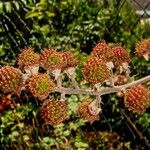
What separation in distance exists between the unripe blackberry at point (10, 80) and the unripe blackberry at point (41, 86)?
1.1 inches

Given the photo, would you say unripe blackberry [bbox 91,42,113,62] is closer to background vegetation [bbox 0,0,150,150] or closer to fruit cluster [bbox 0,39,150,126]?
fruit cluster [bbox 0,39,150,126]

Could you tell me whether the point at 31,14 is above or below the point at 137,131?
above

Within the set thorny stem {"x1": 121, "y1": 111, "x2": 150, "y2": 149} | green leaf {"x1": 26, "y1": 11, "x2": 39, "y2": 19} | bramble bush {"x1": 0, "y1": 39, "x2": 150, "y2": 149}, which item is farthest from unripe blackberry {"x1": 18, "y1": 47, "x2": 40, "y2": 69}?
green leaf {"x1": 26, "y1": 11, "x2": 39, "y2": 19}

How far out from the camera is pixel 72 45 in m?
3.13

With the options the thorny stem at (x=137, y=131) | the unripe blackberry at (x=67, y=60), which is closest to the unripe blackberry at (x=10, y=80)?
the unripe blackberry at (x=67, y=60)

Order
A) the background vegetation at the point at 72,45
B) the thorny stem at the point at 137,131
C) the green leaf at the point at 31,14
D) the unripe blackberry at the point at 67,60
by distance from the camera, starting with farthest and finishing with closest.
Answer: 1. the green leaf at the point at 31,14
2. the background vegetation at the point at 72,45
3. the thorny stem at the point at 137,131
4. the unripe blackberry at the point at 67,60

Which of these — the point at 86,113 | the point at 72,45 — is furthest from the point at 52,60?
the point at 72,45

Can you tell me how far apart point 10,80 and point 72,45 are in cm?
195

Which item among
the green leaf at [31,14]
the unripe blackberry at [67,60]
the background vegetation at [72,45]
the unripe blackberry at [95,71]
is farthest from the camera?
the green leaf at [31,14]

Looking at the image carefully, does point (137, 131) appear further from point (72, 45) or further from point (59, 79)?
point (59, 79)

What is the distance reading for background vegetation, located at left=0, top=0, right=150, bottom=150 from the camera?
274cm

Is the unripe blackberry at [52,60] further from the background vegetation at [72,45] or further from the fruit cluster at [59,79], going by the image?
the background vegetation at [72,45]

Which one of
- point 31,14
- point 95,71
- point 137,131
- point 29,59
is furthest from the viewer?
point 31,14

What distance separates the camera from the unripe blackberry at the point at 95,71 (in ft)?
3.90
